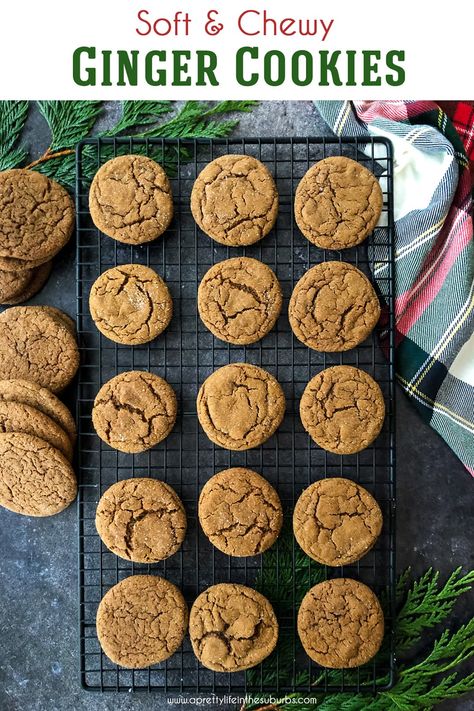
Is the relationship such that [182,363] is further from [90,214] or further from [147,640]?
[147,640]

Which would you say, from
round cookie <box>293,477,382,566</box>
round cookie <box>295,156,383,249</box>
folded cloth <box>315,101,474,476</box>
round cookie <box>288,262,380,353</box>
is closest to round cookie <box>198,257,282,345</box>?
round cookie <box>288,262,380,353</box>

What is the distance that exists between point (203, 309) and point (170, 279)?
0.90 feet

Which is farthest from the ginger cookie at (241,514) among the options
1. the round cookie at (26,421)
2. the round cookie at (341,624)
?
the round cookie at (26,421)

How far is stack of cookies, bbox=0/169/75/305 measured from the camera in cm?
273

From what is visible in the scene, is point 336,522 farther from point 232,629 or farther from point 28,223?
point 28,223

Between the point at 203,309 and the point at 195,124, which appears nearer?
the point at 203,309

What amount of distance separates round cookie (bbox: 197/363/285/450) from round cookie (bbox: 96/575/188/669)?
728mm

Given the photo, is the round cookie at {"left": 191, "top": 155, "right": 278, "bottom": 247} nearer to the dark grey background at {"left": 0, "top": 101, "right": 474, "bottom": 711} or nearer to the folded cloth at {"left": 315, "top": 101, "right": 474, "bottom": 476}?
the dark grey background at {"left": 0, "top": 101, "right": 474, "bottom": 711}

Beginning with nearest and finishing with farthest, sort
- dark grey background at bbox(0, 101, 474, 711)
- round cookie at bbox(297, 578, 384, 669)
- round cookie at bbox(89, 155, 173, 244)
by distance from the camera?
round cookie at bbox(297, 578, 384, 669), round cookie at bbox(89, 155, 173, 244), dark grey background at bbox(0, 101, 474, 711)

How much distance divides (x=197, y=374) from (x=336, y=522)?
0.88 meters

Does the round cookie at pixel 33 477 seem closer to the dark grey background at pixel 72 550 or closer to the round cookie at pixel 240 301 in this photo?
the dark grey background at pixel 72 550

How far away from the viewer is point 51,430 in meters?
2.69

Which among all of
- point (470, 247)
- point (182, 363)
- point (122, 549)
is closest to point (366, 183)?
point (470, 247)

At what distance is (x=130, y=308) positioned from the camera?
2719mm
